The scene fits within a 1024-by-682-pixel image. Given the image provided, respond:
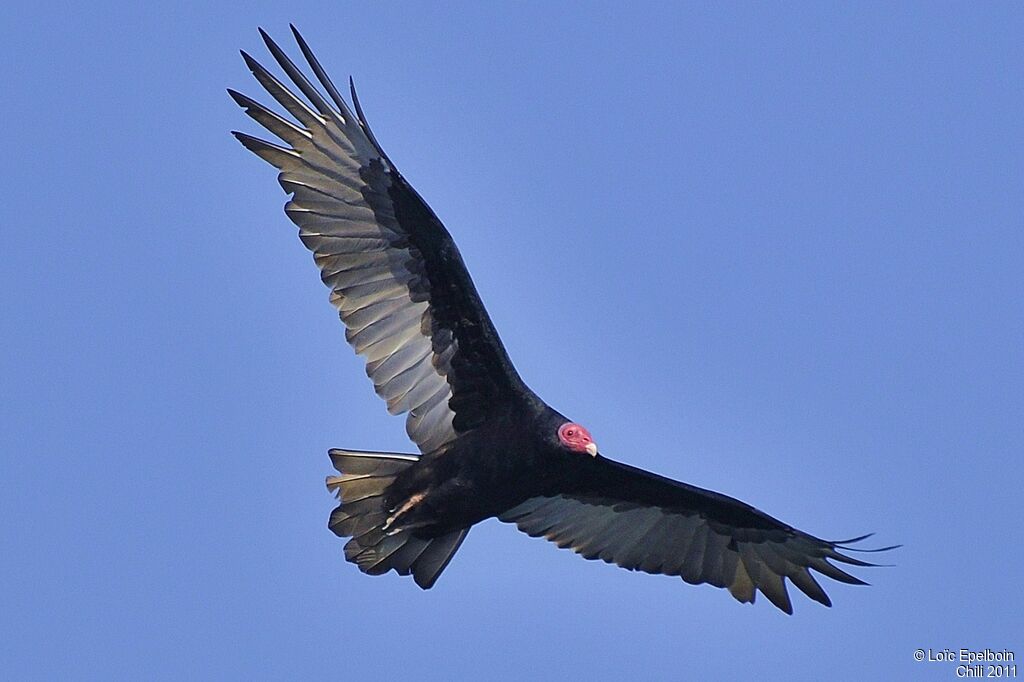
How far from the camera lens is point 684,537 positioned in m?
12.0

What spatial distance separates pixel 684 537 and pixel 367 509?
2.34m

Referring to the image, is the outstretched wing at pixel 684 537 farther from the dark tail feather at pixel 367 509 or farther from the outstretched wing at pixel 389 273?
the outstretched wing at pixel 389 273

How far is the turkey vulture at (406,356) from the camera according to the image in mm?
10703

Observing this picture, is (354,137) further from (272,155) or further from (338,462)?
(338,462)

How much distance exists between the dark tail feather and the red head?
1009mm

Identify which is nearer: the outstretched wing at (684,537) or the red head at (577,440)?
the red head at (577,440)

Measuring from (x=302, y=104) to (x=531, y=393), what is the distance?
7.41 ft

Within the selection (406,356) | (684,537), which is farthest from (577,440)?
(684,537)

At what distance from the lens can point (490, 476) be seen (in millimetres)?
10664

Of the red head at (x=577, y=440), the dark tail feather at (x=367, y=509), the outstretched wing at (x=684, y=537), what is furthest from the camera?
the outstretched wing at (x=684, y=537)

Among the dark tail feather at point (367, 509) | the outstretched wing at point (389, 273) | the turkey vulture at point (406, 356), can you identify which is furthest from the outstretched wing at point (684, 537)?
the outstretched wing at point (389, 273)

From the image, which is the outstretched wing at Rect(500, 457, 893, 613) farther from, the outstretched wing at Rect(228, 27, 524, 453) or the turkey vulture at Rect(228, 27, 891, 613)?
the outstretched wing at Rect(228, 27, 524, 453)

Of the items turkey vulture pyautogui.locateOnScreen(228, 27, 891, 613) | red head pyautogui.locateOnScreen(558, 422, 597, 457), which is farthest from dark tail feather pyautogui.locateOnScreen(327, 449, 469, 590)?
red head pyautogui.locateOnScreen(558, 422, 597, 457)

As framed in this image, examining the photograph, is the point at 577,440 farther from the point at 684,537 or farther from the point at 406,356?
the point at 684,537
